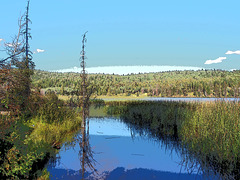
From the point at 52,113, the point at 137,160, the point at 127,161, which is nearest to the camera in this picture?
the point at 127,161

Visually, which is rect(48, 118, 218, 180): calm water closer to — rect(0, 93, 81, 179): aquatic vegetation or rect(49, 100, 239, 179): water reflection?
rect(49, 100, 239, 179): water reflection

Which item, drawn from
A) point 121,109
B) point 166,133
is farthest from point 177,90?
point 166,133

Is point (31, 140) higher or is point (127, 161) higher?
point (31, 140)

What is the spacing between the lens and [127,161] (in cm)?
807

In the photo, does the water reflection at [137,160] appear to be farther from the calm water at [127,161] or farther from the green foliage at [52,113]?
the green foliage at [52,113]

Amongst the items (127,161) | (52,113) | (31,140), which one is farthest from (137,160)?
(52,113)

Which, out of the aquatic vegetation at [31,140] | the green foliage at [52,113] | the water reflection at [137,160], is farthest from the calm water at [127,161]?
the green foliage at [52,113]

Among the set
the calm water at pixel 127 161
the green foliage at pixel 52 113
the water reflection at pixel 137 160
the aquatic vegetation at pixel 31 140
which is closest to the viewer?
the aquatic vegetation at pixel 31 140

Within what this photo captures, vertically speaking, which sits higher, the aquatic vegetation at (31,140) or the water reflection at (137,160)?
the aquatic vegetation at (31,140)

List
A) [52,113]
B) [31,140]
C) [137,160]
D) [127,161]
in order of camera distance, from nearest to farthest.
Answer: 1. [127,161]
2. [137,160]
3. [31,140]
4. [52,113]

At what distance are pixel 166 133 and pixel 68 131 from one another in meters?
5.97

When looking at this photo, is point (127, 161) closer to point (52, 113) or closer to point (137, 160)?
point (137, 160)

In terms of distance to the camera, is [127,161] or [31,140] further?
[31,140]

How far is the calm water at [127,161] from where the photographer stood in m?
6.67
